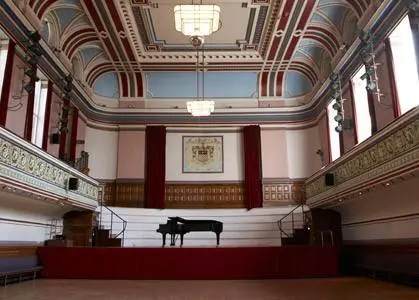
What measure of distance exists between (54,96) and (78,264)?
5.51 m

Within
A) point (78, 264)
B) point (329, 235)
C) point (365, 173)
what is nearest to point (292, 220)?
point (329, 235)

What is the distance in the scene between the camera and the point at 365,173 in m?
7.99

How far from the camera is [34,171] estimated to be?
8.14 m

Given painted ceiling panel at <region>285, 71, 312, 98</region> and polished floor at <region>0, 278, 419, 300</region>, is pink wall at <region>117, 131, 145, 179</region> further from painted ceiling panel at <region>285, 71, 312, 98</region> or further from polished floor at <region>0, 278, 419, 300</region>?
polished floor at <region>0, 278, 419, 300</region>

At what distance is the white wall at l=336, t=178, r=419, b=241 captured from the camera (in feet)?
25.0

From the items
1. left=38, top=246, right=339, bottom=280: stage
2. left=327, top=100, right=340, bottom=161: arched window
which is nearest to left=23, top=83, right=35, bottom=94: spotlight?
left=38, top=246, right=339, bottom=280: stage

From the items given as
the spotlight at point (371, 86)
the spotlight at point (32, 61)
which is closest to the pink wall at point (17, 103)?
the spotlight at point (32, 61)

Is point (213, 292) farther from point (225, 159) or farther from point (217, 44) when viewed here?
point (225, 159)

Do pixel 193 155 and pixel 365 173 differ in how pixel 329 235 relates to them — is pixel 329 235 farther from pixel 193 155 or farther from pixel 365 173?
pixel 193 155

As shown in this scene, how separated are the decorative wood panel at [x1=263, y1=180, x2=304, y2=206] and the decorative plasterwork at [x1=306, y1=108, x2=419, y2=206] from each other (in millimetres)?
4681

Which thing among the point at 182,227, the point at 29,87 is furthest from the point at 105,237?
the point at 29,87

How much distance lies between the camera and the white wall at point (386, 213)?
7633 millimetres

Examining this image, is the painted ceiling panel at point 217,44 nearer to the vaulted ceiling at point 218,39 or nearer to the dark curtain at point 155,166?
the vaulted ceiling at point 218,39

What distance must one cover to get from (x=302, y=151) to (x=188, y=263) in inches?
326
